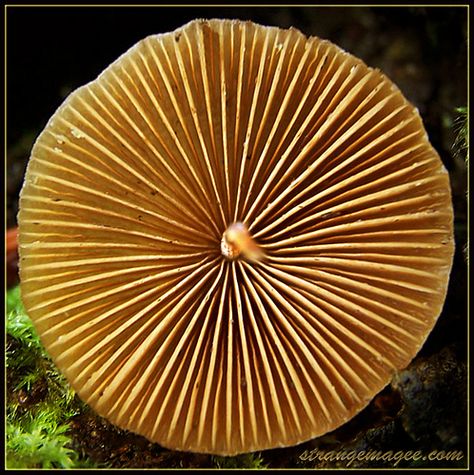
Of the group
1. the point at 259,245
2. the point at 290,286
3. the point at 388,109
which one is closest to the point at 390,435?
the point at 290,286

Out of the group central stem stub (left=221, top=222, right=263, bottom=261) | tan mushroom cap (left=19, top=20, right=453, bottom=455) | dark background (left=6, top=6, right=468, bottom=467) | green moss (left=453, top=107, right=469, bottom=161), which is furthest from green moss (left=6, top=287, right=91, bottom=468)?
green moss (left=453, top=107, right=469, bottom=161)

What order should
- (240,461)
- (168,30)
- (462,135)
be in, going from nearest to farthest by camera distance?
(240,461) < (462,135) < (168,30)

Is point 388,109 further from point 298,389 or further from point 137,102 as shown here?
point 298,389

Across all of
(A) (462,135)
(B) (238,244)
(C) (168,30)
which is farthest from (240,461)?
(C) (168,30)

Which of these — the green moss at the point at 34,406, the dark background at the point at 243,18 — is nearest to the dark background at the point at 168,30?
the dark background at the point at 243,18

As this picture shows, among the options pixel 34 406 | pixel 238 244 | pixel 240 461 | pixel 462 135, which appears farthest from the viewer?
pixel 462 135

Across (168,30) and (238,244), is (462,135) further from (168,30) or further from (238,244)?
(168,30)
